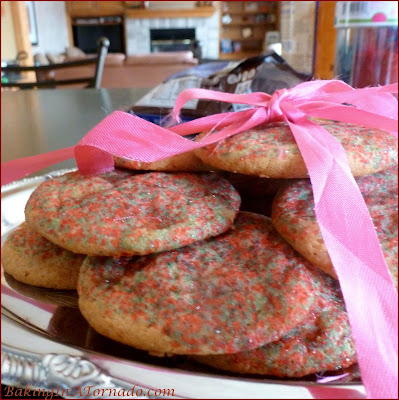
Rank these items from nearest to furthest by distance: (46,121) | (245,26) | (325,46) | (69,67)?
(325,46), (46,121), (69,67), (245,26)

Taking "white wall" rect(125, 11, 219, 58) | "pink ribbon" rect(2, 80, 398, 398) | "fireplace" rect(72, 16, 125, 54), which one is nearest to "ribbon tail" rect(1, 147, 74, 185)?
"pink ribbon" rect(2, 80, 398, 398)

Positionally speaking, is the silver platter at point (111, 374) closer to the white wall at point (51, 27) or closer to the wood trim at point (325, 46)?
the wood trim at point (325, 46)

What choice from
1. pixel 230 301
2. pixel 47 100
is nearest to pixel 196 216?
pixel 230 301

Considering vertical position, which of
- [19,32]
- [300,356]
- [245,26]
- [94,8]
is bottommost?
[300,356]

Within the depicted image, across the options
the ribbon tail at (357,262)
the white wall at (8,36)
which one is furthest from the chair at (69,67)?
the white wall at (8,36)

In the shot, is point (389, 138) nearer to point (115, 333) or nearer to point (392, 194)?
point (392, 194)

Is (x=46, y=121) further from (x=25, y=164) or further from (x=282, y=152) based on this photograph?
(x=282, y=152)

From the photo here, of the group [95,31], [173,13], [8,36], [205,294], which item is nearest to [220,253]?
[205,294]
